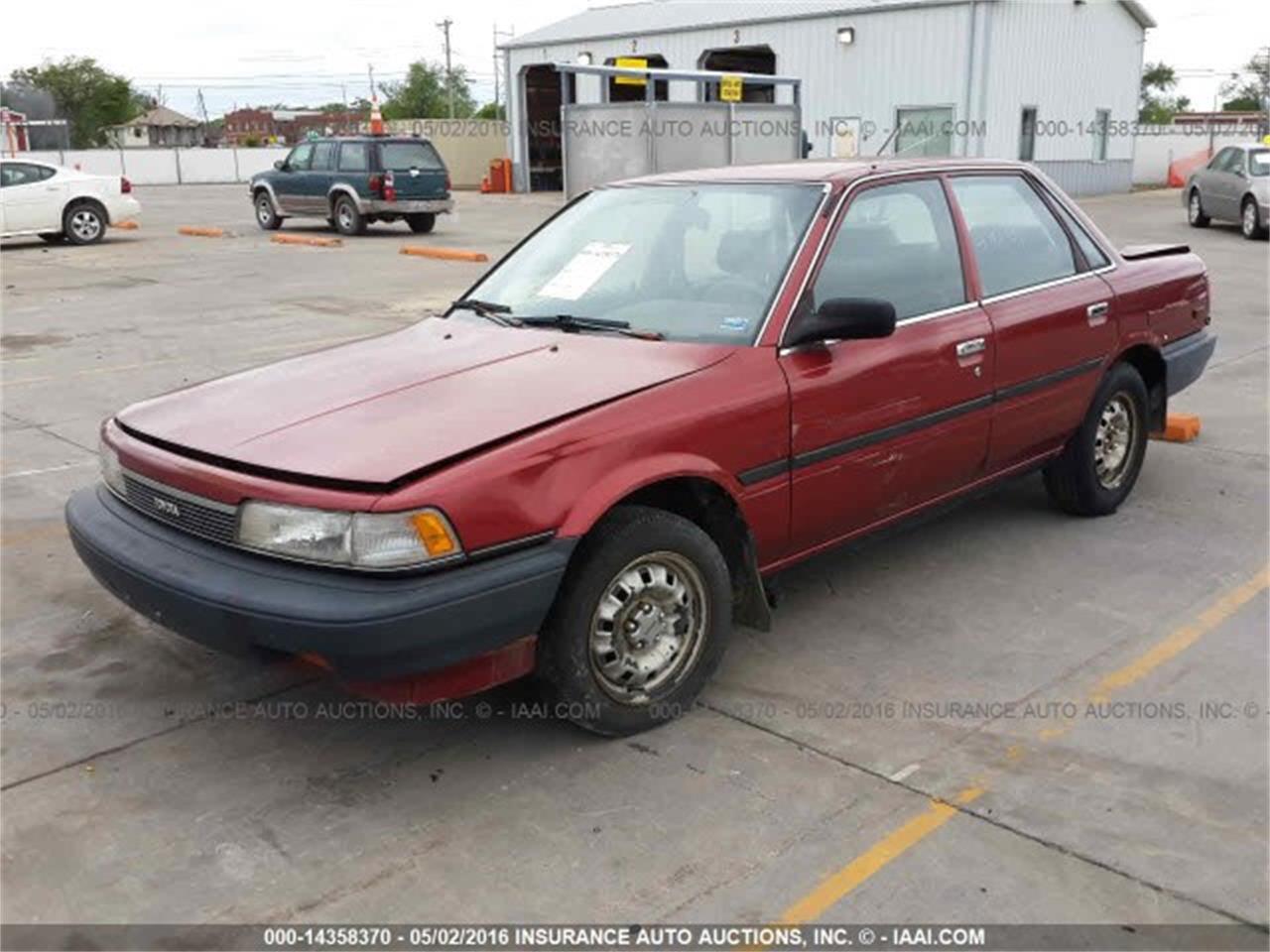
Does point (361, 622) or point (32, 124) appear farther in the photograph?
point (32, 124)

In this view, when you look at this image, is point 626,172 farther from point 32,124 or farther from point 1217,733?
point 32,124

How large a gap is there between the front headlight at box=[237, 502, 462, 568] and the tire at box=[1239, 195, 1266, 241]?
63.9 ft

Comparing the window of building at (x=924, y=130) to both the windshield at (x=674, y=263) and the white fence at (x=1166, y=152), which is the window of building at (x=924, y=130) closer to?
the white fence at (x=1166, y=152)

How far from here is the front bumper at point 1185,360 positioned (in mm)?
5664

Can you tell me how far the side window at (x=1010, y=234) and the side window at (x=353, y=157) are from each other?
58.3 feet

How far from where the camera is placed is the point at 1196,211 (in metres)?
21.5

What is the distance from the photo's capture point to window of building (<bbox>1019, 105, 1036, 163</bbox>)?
27.5m

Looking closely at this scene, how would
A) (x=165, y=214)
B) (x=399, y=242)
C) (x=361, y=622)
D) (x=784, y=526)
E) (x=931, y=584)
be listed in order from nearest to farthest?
(x=361, y=622), (x=784, y=526), (x=931, y=584), (x=399, y=242), (x=165, y=214)

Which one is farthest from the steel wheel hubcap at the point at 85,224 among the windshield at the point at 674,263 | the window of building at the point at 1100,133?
the window of building at the point at 1100,133

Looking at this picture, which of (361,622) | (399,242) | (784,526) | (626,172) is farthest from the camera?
(399,242)

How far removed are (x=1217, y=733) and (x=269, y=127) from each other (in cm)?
12066

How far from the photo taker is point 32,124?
160 feet

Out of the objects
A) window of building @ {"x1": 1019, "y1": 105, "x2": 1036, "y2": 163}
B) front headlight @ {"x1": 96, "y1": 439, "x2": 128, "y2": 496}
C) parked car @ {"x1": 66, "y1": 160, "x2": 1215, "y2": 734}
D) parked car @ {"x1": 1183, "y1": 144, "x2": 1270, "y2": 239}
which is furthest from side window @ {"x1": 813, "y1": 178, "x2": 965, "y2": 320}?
window of building @ {"x1": 1019, "y1": 105, "x2": 1036, "y2": 163}

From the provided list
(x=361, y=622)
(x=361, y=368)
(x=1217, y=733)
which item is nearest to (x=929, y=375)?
(x=1217, y=733)
